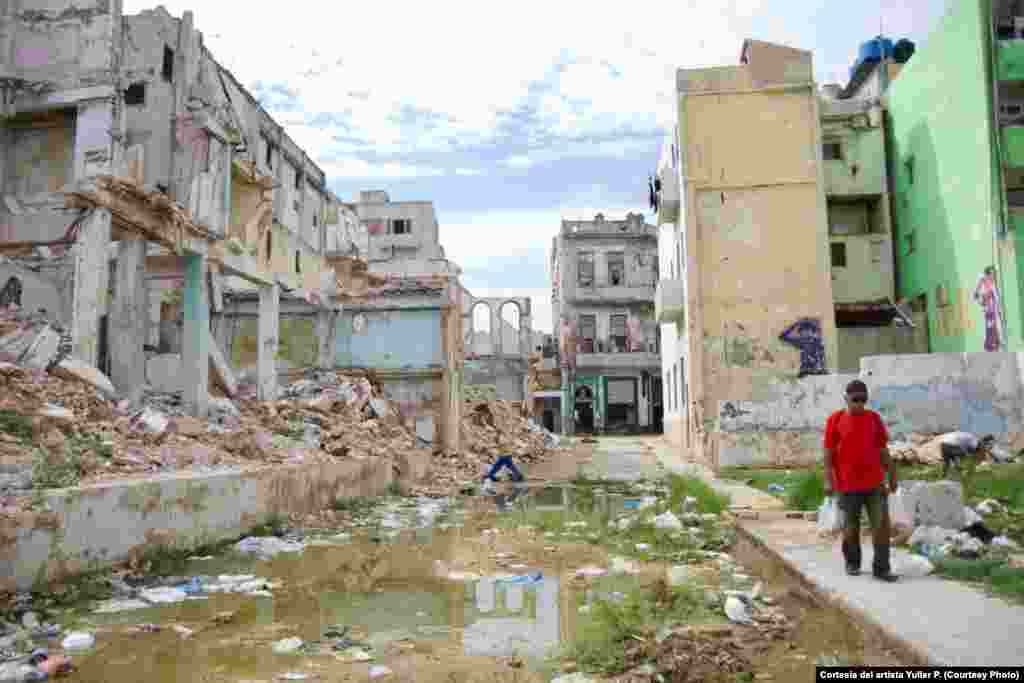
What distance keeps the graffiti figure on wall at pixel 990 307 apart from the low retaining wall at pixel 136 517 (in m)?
14.7

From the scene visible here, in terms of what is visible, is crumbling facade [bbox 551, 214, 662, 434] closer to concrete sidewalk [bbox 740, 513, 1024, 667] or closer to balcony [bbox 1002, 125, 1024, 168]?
balcony [bbox 1002, 125, 1024, 168]

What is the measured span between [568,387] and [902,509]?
3439 cm

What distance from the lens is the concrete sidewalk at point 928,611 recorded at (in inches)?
127

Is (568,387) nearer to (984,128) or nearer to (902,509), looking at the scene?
(984,128)

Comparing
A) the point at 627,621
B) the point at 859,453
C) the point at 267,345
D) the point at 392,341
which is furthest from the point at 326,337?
the point at 859,453

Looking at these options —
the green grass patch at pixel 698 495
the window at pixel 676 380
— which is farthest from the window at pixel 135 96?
the window at pixel 676 380

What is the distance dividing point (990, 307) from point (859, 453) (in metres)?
14.7

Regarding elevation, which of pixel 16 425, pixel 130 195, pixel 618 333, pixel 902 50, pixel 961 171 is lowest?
pixel 16 425

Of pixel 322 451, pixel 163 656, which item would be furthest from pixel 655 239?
pixel 163 656

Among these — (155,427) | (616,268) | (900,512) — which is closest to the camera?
(900,512)

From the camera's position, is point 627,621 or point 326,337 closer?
point 627,621

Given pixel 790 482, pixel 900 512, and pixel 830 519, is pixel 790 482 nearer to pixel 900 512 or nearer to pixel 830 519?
pixel 830 519

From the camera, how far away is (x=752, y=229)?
1916 cm

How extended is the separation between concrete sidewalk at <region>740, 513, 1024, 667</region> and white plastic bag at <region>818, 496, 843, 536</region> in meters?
0.67
